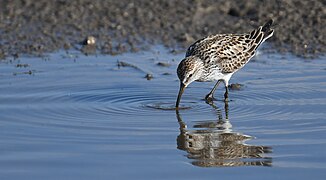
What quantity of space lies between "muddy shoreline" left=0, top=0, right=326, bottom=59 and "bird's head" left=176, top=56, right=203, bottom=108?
291 cm

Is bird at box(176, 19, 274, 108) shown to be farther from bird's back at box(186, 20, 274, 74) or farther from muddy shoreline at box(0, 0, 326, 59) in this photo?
muddy shoreline at box(0, 0, 326, 59)

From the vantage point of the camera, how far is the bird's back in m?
11.4

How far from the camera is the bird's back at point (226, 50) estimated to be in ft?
37.3

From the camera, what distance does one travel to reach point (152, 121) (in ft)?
31.8

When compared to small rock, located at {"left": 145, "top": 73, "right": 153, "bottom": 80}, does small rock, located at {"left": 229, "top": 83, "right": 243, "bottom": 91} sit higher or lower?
lower

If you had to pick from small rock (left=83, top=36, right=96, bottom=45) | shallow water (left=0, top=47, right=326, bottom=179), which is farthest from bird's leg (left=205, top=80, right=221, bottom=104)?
small rock (left=83, top=36, right=96, bottom=45)

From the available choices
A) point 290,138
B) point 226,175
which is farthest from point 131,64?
point 226,175

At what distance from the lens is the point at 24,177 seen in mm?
7504

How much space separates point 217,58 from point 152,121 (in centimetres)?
214

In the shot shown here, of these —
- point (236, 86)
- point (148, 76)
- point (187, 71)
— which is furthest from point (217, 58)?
point (148, 76)

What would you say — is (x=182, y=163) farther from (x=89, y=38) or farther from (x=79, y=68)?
(x=89, y=38)

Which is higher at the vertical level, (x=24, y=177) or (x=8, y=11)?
(x=8, y=11)

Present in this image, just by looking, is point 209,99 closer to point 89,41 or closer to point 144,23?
point 89,41

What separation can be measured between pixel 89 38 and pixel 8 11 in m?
2.22
